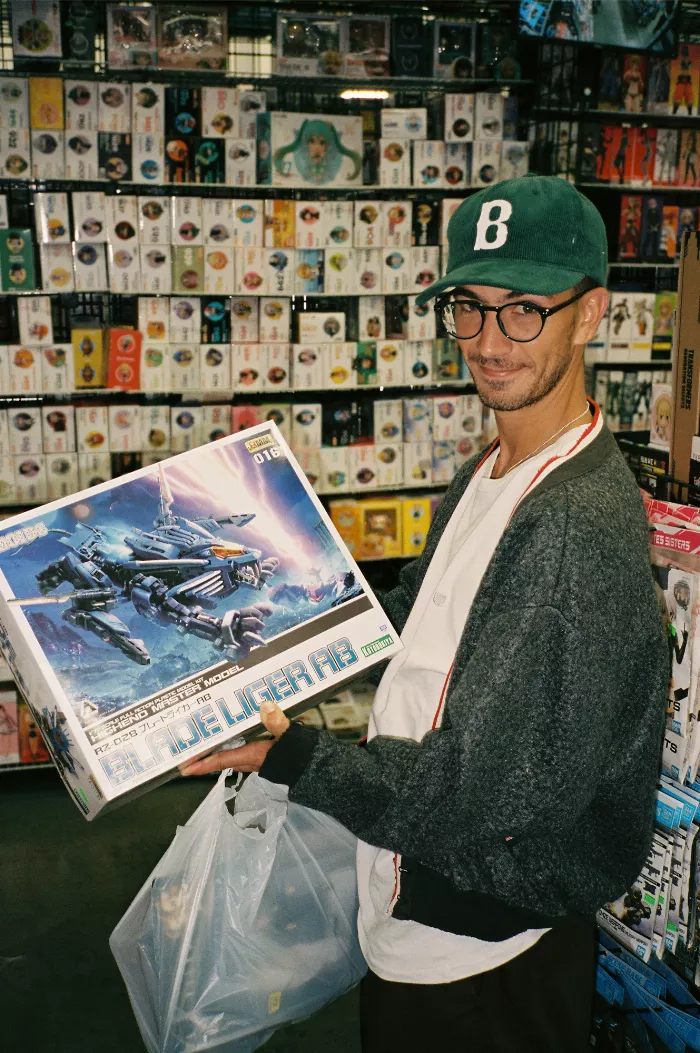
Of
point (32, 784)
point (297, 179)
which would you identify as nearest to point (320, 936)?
point (32, 784)

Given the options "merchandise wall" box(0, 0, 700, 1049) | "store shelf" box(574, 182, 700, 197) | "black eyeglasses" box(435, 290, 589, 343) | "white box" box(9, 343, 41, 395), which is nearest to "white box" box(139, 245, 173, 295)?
"merchandise wall" box(0, 0, 700, 1049)

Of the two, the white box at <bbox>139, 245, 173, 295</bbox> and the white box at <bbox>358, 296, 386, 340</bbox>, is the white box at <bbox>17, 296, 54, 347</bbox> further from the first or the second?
the white box at <bbox>358, 296, 386, 340</bbox>

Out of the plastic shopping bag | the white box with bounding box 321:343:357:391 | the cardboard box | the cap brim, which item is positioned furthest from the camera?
the white box with bounding box 321:343:357:391

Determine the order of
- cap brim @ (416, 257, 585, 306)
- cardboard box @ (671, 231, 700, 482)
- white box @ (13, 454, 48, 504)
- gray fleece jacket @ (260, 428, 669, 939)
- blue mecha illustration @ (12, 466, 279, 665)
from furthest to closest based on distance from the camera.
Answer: white box @ (13, 454, 48, 504) < cardboard box @ (671, 231, 700, 482) < blue mecha illustration @ (12, 466, 279, 665) < cap brim @ (416, 257, 585, 306) < gray fleece jacket @ (260, 428, 669, 939)

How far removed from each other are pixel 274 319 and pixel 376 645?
7.78ft

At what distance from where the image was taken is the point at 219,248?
341cm

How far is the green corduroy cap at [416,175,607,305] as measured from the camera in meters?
1.19

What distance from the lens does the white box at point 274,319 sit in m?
3.53

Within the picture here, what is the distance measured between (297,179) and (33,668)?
8.57ft

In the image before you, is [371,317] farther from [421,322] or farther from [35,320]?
[35,320]

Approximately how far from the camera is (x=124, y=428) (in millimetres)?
3471

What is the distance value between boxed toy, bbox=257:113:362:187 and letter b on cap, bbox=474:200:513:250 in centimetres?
236

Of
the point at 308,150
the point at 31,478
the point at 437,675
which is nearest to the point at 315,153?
the point at 308,150

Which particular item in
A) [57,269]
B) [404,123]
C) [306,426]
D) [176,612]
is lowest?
[306,426]
